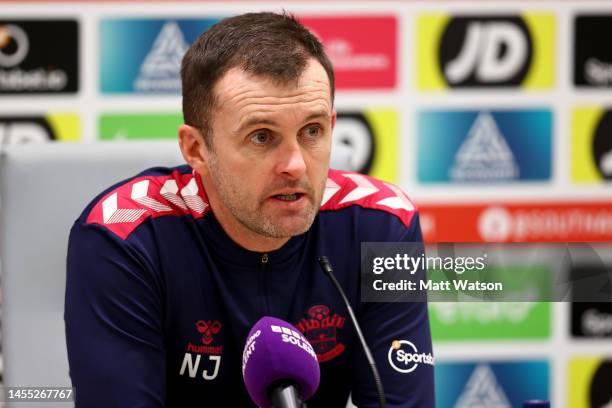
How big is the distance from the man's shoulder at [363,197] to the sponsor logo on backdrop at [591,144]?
1307mm

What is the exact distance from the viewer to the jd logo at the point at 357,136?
2701 millimetres

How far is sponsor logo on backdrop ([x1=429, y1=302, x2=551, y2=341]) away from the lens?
279 cm

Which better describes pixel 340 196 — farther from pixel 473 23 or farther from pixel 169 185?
pixel 473 23

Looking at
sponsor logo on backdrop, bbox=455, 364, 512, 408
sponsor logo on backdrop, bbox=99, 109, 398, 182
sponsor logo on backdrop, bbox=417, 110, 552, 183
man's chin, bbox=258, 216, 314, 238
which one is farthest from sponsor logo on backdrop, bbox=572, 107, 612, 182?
man's chin, bbox=258, 216, 314, 238

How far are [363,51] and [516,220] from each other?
0.78 metres

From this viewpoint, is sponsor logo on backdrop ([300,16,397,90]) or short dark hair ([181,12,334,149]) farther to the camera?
sponsor logo on backdrop ([300,16,397,90])

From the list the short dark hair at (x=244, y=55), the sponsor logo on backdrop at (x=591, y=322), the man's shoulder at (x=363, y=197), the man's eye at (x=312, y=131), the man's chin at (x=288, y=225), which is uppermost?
the short dark hair at (x=244, y=55)

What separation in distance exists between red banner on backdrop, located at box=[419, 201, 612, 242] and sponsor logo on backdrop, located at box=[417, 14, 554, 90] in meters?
0.42

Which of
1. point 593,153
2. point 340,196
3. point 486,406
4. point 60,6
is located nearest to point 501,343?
point 486,406

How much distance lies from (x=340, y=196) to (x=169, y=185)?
0.34 meters

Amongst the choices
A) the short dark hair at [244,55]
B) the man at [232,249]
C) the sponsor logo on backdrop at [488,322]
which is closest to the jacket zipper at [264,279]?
the man at [232,249]

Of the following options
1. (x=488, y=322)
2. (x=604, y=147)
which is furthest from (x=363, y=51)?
(x=488, y=322)

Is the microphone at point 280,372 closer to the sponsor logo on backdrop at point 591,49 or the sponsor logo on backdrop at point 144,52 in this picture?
the sponsor logo on backdrop at point 144,52

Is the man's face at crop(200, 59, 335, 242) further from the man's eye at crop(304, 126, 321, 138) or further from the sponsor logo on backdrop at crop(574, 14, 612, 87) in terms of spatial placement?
the sponsor logo on backdrop at crop(574, 14, 612, 87)
